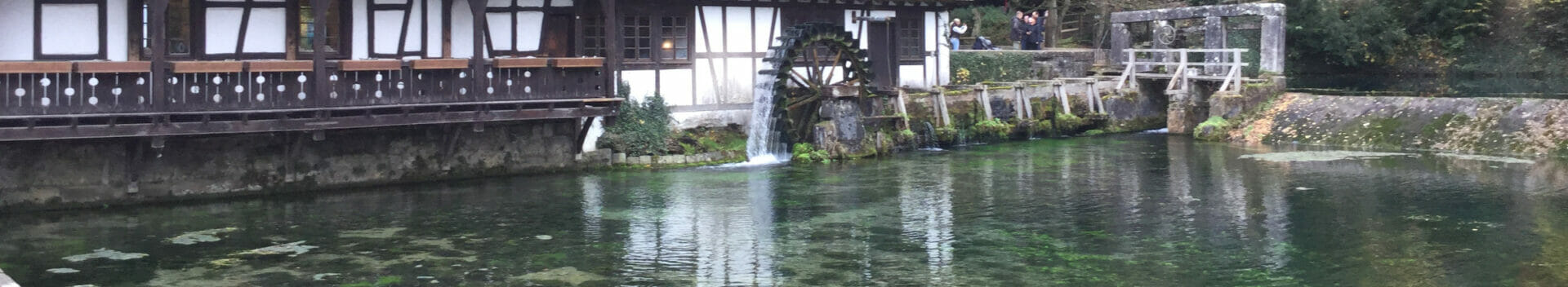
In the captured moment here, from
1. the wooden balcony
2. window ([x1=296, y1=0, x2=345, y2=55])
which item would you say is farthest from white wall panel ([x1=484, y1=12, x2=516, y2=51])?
window ([x1=296, y1=0, x2=345, y2=55])

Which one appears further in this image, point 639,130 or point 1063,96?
point 1063,96

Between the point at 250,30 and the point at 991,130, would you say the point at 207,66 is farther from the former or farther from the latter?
the point at 991,130

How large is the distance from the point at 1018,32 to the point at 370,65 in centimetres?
2102

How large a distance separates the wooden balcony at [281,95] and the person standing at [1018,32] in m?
15.4

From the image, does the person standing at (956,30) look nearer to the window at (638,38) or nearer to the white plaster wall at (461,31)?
the window at (638,38)

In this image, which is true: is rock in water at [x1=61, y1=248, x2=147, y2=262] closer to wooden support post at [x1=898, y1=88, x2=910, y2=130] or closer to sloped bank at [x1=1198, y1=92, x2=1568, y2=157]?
wooden support post at [x1=898, y1=88, x2=910, y2=130]

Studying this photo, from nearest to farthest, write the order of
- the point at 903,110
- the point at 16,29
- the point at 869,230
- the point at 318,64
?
the point at 869,230, the point at 16,29, the point at 318,64, the point at 903,110

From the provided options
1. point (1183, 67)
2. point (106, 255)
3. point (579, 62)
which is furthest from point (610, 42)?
point (1183, 67)

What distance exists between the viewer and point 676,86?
2720cm

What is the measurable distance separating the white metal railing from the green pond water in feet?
23.4

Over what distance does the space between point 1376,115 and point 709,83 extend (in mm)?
13111

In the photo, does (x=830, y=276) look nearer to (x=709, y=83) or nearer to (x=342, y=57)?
(x=342, y=57)

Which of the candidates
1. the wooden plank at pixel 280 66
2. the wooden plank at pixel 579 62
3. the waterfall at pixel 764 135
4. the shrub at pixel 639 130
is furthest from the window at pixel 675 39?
the wooden plank at pixel 280 66

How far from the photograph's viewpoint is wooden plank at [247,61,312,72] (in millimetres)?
20656
